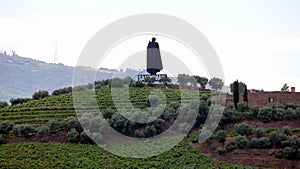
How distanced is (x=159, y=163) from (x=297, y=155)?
1007 cm

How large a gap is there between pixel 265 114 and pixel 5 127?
22.9 meters

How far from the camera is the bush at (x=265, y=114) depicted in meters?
49.4

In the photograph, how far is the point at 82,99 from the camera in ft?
194

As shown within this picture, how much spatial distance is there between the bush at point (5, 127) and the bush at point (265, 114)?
22039mm

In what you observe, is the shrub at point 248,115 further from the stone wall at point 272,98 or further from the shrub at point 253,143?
the shrub at point 253,143

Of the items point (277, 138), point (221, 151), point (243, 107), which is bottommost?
point (221, 151)

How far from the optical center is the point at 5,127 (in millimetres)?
49406

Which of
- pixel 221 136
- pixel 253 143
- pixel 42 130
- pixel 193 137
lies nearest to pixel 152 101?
pixel 193 137

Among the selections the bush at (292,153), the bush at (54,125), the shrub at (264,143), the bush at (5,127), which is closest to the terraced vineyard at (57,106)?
the bush at (5,127)

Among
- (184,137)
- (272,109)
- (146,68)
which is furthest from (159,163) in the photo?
(146,68)

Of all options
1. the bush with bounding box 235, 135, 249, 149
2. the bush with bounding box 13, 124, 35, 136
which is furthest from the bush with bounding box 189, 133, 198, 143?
the bush with bounding box 13, 124, 35, 136

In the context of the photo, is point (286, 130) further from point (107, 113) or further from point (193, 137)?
point (107, 113)

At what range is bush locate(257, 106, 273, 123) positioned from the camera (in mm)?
49375

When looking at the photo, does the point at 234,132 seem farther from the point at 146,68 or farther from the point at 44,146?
the point at 146,68
